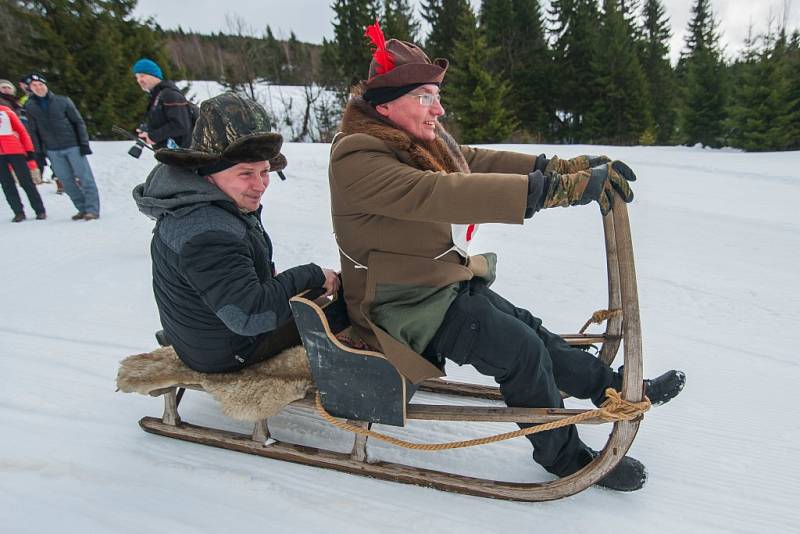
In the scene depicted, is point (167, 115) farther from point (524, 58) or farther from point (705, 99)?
point (524, 58)

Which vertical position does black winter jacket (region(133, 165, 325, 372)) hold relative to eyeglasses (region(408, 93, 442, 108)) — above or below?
below

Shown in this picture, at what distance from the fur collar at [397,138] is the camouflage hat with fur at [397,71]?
6 centimetres

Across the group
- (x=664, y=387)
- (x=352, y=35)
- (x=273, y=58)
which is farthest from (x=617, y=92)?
(x=664, y=387)

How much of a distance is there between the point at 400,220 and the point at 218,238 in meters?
0.68

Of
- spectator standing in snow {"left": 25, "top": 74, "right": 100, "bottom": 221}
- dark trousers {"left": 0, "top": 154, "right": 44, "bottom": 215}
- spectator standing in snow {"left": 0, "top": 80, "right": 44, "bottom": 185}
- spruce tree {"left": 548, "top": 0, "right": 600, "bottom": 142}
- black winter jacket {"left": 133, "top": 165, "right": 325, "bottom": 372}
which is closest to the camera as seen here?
black winter jacket {"left": 133, "top": 165, "right": 325, "bottom": 372}

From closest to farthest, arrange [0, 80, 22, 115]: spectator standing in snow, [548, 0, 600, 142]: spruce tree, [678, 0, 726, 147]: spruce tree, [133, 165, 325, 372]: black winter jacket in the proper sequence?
1. [133, 165, 325, 372]: black winter jacket
2. [0, 80, 22, 115]: spectator standing in snow
3. [678, 0, 726, 147]: spruce tree
4. [548, 0, 600, 142]: spruce tree

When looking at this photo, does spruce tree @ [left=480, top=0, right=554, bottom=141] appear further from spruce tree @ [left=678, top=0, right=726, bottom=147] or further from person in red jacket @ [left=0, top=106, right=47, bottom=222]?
person in red jacket @ [left=0, top=106, right=47, bottom=222]

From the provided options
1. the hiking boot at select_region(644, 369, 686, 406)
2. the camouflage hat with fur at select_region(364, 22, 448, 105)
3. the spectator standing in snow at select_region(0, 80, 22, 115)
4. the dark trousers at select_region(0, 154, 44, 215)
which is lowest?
the hiking boot at select_region(644, 369, 686, 406)

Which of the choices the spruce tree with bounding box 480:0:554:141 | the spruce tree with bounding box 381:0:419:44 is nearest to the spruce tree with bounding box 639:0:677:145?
the spruce tree with bounding box 480:0:554:141

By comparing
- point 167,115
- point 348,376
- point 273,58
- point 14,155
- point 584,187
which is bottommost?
point 348,376

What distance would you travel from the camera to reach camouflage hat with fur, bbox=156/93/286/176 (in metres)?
1.85

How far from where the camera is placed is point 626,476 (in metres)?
1.90

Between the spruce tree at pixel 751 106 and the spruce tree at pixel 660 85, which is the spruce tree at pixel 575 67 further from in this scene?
the spruce tree at pixel 751 106

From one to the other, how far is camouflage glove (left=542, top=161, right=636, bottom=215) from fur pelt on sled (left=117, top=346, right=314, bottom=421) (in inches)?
50.8
